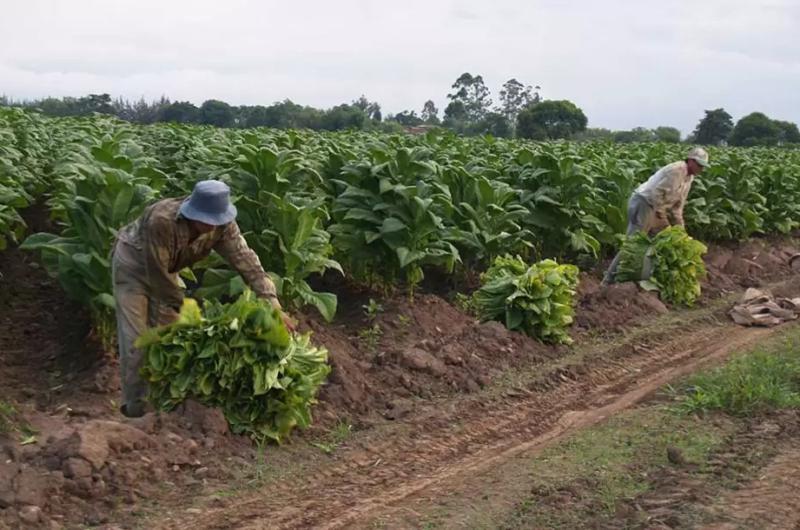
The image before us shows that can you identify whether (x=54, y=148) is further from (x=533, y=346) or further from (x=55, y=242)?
(x=533, y=346)

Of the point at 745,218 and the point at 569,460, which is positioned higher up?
the point at 745,218

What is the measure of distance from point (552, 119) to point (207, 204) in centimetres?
4312

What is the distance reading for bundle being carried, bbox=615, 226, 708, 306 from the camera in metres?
10.1

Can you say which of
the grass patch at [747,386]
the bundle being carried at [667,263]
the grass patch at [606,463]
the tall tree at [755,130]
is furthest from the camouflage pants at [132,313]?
the tall tree at [755,130]

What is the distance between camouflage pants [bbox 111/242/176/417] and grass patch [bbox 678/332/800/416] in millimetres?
3649

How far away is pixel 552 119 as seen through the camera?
46.7 m

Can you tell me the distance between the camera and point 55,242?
6.85 metres

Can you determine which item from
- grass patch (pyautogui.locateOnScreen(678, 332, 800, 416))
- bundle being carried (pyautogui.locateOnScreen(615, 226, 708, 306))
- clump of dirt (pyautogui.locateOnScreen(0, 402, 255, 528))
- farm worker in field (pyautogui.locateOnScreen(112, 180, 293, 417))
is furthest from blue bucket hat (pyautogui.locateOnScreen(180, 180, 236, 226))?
bundle being carried (pyautogui.locateOnScreen(615, 226, 708, 306))

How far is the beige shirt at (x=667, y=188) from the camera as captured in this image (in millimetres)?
10664

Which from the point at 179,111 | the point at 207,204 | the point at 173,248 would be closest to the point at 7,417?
the point at 173,248

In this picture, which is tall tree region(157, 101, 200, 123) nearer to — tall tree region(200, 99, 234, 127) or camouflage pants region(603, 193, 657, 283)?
tall tree region(200, 99, 234, 127)

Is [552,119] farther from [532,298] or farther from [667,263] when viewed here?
[532,298]

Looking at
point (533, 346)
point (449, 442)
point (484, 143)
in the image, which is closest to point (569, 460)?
point (449, 442)

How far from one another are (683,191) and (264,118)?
34857 mm
